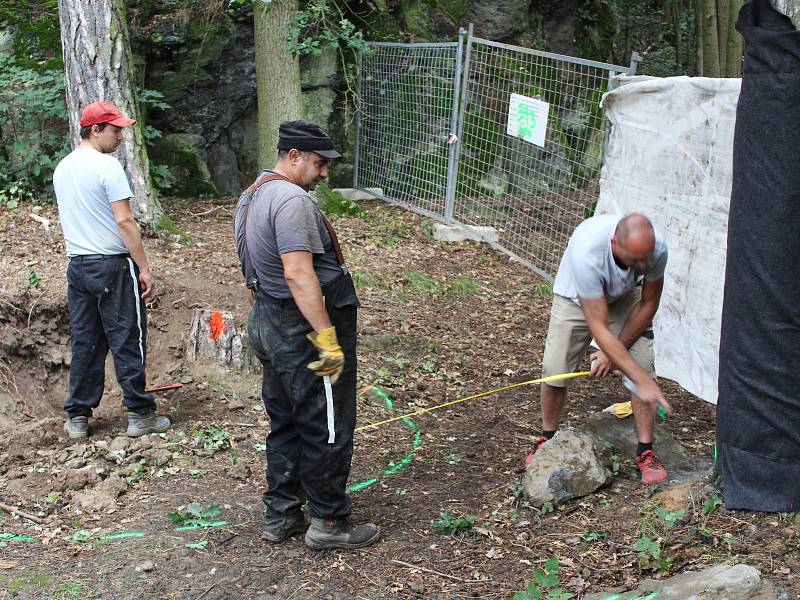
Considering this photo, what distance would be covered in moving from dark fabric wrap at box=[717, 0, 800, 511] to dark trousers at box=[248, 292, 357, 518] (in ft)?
5.70

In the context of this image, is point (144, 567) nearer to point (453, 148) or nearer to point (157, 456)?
point (157, 456)

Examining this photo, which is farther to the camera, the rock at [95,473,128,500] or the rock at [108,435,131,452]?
the rock at [108,435,131,452]

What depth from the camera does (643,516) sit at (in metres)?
3.93

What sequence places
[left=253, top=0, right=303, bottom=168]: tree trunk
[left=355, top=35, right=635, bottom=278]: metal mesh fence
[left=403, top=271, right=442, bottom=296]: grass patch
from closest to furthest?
1. [left=403, top=271, right=442, bottom=296]: grass patch
2. [left=355, top=35, right=635, bottom=278]: metal mesh fence
3. [left=253, top=0, right=303, bottom=168]: tree trunk

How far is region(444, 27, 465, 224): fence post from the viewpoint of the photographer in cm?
954

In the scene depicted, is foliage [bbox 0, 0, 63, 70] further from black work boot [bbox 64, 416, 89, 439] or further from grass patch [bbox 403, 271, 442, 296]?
black work boot [bbox 64, 416, 89, 439]

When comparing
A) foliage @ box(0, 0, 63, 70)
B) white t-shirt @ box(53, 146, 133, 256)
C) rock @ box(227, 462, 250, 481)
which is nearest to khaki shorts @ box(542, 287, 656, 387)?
rock @ box(227, 462, 250, 481)

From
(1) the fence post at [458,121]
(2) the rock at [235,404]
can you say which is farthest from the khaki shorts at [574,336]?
(1) the fence post at [458,121]

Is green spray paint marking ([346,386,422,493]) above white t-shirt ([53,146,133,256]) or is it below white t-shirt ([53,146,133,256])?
below

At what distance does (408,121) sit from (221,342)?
534 cm

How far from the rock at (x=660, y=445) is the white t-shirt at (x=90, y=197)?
10.2 ft

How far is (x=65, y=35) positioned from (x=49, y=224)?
5.94 feet

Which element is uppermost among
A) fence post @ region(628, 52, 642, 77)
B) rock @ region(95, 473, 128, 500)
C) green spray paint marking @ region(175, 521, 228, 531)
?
fence post @ region(628, 52, 642, 77)

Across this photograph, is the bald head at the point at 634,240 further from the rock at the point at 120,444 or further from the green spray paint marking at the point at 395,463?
the rock at the point at 120,444
